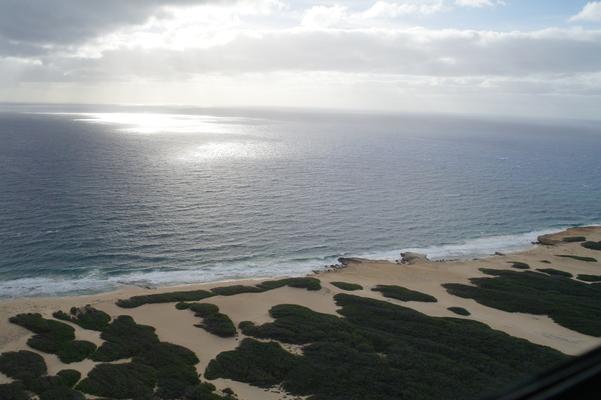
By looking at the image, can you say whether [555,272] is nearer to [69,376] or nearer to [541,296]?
[541,296]

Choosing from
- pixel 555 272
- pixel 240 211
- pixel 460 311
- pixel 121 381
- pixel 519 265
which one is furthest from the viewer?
pixel 240 211

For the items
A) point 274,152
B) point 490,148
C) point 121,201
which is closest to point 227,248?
point 121,201

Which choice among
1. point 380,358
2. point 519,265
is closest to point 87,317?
point 380,358

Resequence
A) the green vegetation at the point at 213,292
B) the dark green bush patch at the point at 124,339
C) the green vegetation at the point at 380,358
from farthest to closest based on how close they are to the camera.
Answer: the green vegetation at the point at 213,292, the dark green bush patch at the point at 124,339, the green vegetation at the point at 380,358

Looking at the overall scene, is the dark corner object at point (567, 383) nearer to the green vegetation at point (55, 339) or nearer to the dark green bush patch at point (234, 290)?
the green vegetation at point (55, 339)

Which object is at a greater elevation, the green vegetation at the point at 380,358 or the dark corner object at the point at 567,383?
the dark corner object at the point at 567,383

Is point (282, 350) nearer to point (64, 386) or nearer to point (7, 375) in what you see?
point (64, 386)

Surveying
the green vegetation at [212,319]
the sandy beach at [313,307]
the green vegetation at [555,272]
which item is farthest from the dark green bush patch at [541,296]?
the green vegetation at [212,319]
